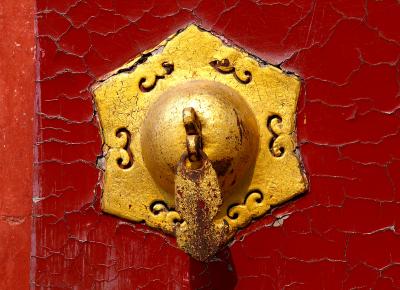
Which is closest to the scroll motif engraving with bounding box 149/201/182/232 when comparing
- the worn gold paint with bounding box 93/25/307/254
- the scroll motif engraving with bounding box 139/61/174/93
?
the worn gold paint with bounding box 93/25/307/254

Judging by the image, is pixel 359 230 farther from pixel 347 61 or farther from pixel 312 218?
pixel 347 61

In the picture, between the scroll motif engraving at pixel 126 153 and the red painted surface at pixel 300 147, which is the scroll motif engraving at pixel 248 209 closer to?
the red painted surface at pixel 300 147

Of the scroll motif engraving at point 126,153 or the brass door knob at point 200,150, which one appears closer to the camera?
the brass door knob at point 200,150

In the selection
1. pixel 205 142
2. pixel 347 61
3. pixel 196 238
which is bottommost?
pixel 196 238

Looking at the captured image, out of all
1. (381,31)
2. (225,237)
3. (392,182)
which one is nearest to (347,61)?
(381,31)

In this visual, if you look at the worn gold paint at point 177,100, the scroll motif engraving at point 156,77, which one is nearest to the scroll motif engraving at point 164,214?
the worn gold paint at point 177,100
